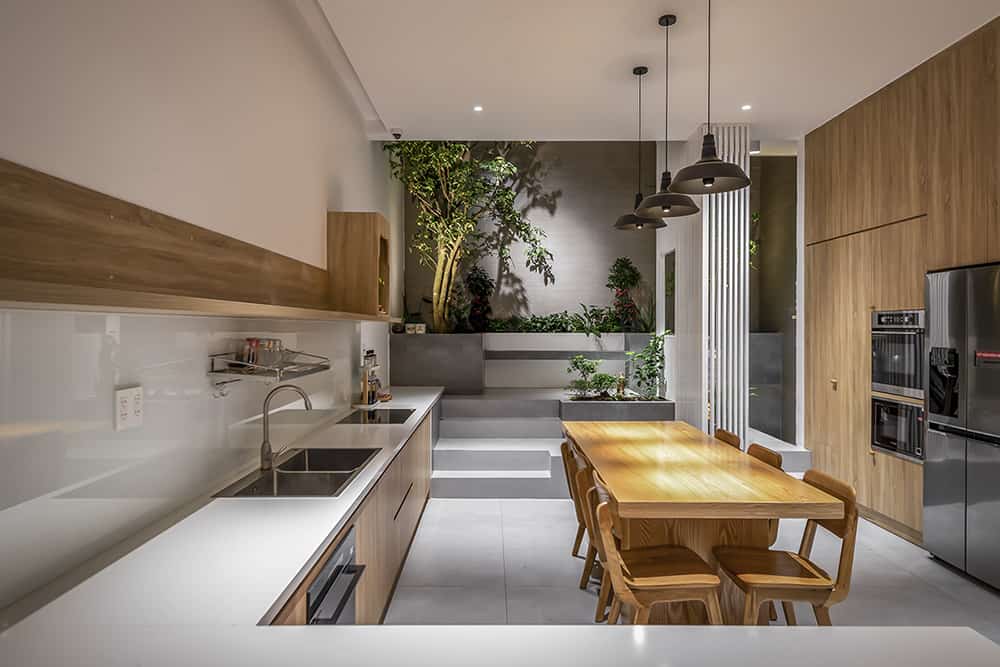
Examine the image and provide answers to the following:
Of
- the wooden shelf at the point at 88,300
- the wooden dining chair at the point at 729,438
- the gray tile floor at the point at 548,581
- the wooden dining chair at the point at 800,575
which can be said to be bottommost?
the gray tile floor at the point at 548,581

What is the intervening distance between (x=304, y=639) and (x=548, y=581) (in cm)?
248

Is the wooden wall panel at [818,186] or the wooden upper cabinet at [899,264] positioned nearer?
the wooden upper cabinet at [899,264]

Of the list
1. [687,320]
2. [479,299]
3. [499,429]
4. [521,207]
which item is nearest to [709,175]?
[687,320]

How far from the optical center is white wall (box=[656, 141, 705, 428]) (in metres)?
4.88

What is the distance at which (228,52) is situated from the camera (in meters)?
2.40

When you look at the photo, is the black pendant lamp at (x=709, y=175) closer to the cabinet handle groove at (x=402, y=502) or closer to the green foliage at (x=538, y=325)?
the cabinet handle groove at (x=402, y=502)

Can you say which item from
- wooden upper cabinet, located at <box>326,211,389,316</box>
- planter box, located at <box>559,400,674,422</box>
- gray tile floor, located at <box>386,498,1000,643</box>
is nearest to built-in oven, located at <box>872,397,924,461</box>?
gray tile floor, located at <box>386,498,1000,643</box>

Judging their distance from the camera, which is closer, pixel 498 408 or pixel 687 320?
pixel 687 320

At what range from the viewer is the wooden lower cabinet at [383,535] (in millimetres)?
1669

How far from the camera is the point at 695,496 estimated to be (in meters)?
2.27

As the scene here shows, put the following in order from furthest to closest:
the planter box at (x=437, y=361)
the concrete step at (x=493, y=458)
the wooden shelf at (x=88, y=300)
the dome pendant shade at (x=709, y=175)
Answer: the planter box at (x=437, y=361)
the concrete step at (x=493, y=458)
the dome pendant shade at (x=709, y=175)
the wooden shelf at (x=88, y=300)

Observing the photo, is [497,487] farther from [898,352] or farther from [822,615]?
[898,352]

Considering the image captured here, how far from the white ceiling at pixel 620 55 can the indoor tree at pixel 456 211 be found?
1.47 meters

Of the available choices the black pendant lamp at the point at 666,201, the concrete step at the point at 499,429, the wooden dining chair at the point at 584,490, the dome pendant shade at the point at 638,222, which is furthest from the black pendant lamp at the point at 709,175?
the concrete step at the point at 499,429
